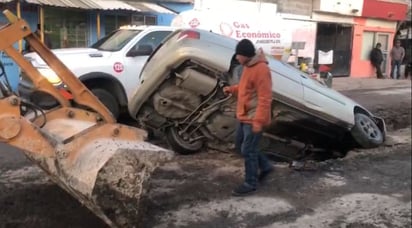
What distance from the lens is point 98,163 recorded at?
3.83 m

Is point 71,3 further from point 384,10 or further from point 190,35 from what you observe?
point 384,10

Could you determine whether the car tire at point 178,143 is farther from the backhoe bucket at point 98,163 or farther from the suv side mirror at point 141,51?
the backhoe bucket at point 98,163

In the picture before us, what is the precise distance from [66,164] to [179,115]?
2.76m

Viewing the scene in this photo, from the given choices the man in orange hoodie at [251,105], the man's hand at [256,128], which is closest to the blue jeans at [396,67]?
the man in orange hoodie at [251,105]

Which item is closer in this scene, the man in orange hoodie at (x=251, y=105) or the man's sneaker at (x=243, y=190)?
the man in orange hoodie at (x=251, y=105)

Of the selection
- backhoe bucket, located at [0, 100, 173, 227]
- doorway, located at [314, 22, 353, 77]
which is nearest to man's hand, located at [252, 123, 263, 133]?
backhoe bucket, located at [0, 100, 173, 227]

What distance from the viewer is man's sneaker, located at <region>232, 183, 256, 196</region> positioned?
5.40m

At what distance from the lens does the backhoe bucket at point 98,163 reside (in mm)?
3809

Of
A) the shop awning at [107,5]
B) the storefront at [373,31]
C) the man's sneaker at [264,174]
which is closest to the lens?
the man's sneaker at [264,174]

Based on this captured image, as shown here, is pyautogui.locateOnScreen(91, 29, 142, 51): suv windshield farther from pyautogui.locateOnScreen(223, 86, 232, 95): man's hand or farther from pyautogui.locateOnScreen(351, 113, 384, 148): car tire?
pyautogui.locateOnScreen(351, 113, 384, 148): car tire

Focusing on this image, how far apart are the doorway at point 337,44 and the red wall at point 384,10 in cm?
128

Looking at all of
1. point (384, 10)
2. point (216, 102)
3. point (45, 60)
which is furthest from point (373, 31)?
point (45, 60)

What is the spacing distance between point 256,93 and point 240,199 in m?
1.07

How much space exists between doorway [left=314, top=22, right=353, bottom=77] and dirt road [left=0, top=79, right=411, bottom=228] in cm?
1659
